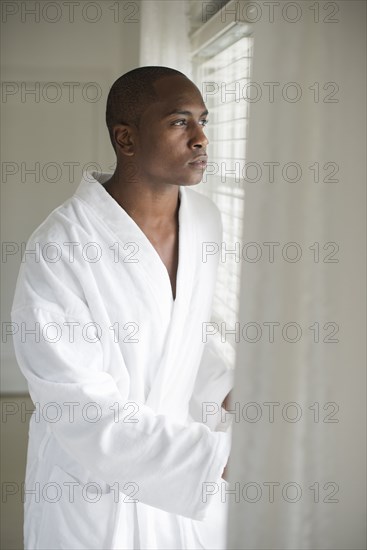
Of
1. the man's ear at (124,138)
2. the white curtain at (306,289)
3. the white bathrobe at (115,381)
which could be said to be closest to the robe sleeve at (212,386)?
the white bathrobe at (115,381)

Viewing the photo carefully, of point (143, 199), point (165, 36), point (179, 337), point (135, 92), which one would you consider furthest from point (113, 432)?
point (165, 36)

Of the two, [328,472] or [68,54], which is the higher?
[68,54]

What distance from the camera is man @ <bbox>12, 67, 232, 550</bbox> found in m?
0.74

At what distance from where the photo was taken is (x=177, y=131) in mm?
850

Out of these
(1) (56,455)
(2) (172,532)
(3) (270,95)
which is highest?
(3) (270,95)

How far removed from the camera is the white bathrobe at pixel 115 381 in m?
0.74

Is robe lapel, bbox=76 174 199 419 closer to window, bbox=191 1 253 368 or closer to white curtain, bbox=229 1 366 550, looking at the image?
window, bbox=191 1 253 368

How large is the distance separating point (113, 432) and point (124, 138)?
400mm

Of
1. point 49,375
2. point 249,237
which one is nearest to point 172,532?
point 49,375

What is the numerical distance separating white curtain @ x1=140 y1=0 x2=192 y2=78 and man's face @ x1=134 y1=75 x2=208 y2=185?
1.55 feet

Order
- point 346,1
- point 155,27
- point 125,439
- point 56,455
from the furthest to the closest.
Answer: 1. point 155,27
2. point 56,455
3. point 125,439
4. point 346,1

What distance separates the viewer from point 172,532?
888 millimetres

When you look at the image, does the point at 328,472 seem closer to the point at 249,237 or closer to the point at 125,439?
the point at 249,237

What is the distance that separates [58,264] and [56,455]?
10.5 inches
